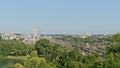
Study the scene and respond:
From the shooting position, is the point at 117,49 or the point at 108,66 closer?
the point at 108,66

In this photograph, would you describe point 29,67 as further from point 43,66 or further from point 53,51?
point 53,51

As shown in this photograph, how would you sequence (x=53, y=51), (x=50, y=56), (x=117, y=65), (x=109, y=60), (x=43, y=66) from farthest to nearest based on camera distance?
(x=53, y=51) < (x=50, y=56) < (x=43, y=66) < (x=109, y=60) < (x=117, y=65)

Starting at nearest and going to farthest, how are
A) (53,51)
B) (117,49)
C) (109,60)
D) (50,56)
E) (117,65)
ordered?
1. (117,65)
2. (109,60)
3. (117,49)
4. (50,56)
5. (53,51)

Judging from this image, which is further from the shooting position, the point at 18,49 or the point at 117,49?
the point at 18,49

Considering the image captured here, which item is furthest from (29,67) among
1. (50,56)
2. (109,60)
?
(50,56)

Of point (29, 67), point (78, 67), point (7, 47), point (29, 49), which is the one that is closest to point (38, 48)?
point (29, 49)

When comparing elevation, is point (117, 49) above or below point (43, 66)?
above

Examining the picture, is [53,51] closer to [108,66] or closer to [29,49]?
[29,49]

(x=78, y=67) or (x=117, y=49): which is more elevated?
(x=117, y=49)

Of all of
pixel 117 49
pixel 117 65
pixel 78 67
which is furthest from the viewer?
pixel 78 67
